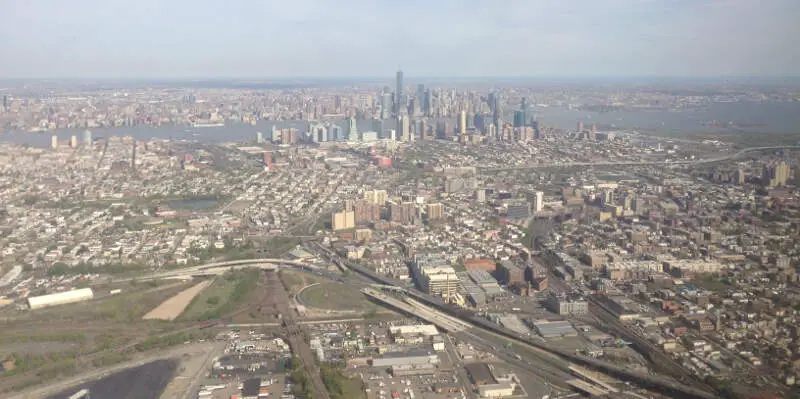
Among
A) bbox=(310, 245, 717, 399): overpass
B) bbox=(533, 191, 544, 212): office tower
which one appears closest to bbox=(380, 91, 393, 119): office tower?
bbox=(533, 191, 544, 212): office tower

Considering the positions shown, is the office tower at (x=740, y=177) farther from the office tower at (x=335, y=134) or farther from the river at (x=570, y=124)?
the office tower at (x=335, y=134)

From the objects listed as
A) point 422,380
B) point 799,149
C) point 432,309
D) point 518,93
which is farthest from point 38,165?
point 518,93

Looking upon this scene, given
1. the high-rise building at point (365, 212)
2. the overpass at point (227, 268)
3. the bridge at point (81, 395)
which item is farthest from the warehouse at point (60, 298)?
the high-rise building at point (365, 212)

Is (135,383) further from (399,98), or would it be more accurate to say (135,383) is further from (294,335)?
(399,98)

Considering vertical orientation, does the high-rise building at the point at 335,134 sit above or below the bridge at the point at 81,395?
above

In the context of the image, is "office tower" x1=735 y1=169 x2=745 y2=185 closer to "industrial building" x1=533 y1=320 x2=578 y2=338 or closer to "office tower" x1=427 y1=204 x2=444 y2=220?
"office tower" x1=427 y1=204 x2=444 y2=220
